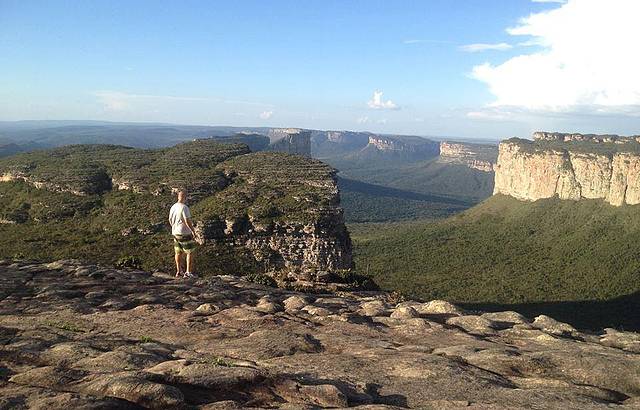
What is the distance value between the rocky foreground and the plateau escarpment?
1907 centimetres

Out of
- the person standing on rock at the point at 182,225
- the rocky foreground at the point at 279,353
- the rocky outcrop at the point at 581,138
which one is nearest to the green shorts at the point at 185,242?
the person standing on rock at the point at 182,225

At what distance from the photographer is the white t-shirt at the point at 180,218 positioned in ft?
64.6

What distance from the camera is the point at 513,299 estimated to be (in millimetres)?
77938

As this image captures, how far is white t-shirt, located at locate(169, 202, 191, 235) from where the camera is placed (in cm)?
1970

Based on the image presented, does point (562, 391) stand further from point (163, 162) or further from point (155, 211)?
point (163, 162)

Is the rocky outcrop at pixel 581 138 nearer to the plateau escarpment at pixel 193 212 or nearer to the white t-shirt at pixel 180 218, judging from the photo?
the plateau escarpment at pixel 193 212

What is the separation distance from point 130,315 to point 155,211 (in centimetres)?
3757

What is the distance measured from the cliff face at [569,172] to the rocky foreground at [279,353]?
4667 inches

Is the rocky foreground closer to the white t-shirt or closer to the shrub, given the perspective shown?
the white t-shirt

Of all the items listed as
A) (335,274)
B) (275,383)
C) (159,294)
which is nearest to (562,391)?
(275,383)

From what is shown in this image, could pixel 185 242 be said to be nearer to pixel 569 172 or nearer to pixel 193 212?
pixel 193 212

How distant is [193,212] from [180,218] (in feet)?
104

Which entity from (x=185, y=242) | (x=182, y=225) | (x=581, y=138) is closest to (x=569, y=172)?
(x=581, y=138)

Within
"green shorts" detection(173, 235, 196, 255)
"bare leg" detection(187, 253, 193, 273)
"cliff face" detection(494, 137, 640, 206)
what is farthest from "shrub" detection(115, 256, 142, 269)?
"cliff face" detection(494, 137, 640, 206)
